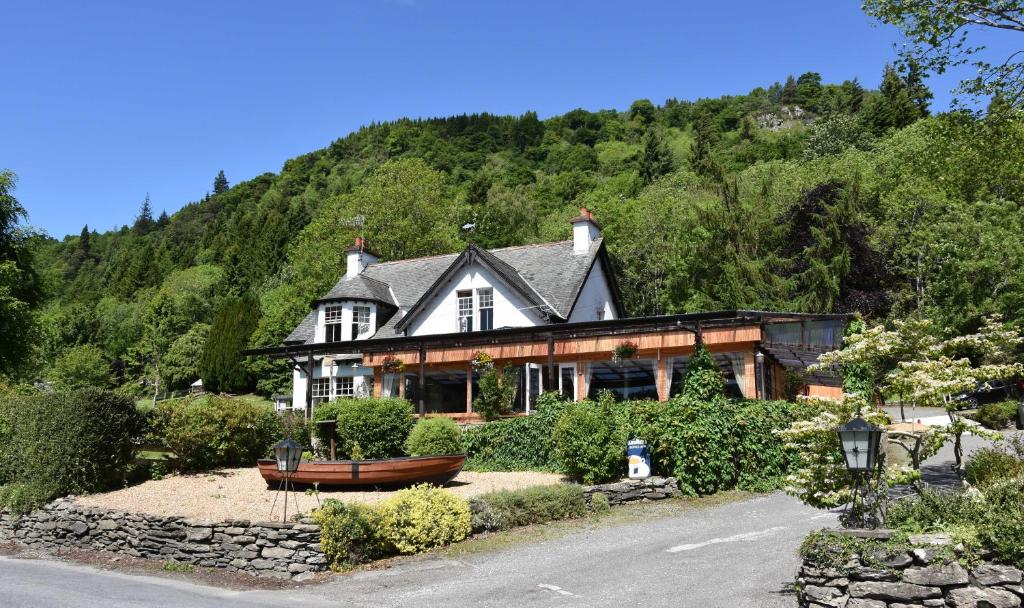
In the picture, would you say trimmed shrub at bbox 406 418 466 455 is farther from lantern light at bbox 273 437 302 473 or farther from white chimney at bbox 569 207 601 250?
white chimney at bbox 569 207 601 250

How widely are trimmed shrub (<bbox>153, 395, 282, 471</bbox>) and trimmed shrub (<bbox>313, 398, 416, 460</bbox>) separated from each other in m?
2.63

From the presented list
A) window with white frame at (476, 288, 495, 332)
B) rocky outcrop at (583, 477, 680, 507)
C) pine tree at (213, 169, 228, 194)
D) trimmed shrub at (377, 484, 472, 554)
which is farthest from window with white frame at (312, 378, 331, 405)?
pine tree at (213, 169, 228, 194)

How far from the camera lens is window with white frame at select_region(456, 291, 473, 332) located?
31228 mm

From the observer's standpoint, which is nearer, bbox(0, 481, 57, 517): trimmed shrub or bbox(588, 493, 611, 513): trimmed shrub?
bbox(588, 493, 611, 513): trimmed shrub

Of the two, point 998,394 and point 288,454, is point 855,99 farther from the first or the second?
point 288,454

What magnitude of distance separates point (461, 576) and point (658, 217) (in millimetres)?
40975

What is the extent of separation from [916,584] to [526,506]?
818 cm

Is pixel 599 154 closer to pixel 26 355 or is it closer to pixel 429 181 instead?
pixel 429 181

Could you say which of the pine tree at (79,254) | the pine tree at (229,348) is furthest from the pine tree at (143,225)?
the pine tree at (229,348)

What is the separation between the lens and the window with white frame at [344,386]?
3341cm

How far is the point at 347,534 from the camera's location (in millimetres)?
13320

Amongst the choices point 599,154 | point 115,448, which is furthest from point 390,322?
point 599,154

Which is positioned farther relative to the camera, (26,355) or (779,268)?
(779,268)

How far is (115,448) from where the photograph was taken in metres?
18.7
